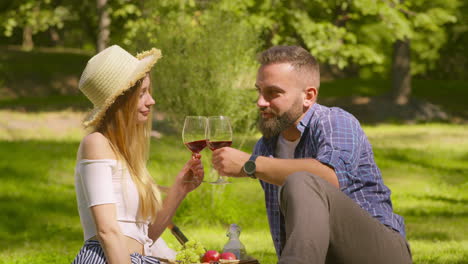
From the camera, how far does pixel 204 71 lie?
10172 millimetres

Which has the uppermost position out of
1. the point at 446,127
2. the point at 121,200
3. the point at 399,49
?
the point at 121,200

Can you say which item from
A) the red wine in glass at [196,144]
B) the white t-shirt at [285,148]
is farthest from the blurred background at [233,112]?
the red wine in glass at [196,144]

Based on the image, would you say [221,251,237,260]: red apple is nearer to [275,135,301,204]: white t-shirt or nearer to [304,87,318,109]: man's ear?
[275,135,301,204]: white t-shirt

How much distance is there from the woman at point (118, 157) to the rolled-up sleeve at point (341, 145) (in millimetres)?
1000

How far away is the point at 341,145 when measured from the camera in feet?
13.4

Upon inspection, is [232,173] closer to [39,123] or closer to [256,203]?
[256,203]

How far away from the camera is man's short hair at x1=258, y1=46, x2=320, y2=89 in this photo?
4.29 m

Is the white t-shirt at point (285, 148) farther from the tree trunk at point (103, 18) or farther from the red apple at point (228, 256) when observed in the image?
the tree trunk at point (103, 18)

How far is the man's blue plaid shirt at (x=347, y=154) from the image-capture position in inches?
161

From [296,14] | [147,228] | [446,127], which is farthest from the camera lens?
[446,127]

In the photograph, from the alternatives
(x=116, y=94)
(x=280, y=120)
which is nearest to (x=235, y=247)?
(x=280, y=120)

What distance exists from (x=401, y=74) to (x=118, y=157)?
82.6 ft

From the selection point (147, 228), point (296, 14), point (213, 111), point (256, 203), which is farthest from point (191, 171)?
point (296, 14)

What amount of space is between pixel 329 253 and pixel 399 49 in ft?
82.8
